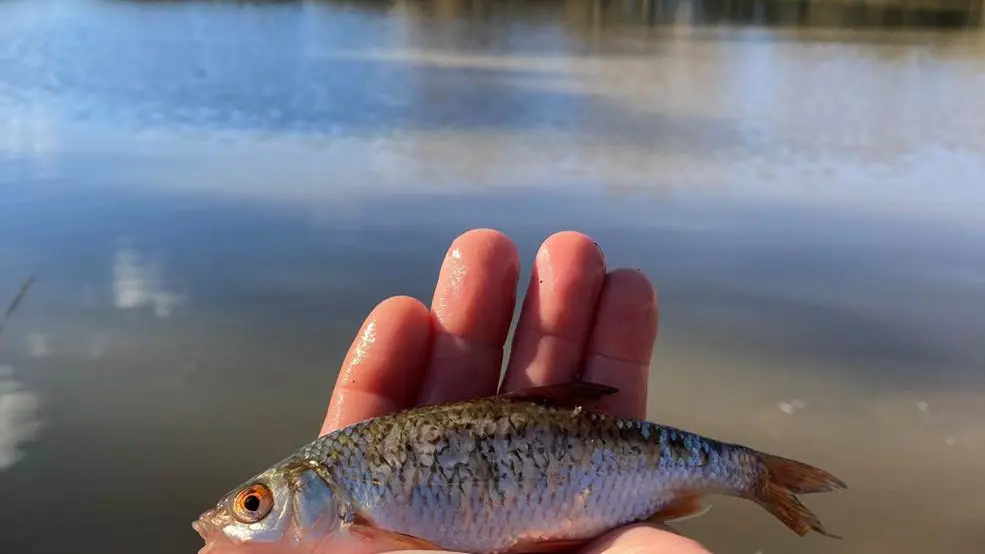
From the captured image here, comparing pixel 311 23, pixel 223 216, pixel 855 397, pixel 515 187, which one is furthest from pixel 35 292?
pixel 311 23

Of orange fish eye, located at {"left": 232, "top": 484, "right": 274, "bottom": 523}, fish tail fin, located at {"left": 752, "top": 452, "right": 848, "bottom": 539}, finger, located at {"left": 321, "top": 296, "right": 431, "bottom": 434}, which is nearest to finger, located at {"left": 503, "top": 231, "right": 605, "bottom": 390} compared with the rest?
A: finger, located at {"left": 321, "top": 296, "right": 431, "bottom": 434}

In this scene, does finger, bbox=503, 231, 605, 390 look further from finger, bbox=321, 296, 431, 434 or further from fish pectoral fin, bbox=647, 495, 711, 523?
fish pectoral fin, bbox=647, 495, 711, 523

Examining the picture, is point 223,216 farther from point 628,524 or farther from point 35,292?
point 628,524

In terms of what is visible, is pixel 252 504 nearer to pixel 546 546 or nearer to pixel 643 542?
pixel 546 546

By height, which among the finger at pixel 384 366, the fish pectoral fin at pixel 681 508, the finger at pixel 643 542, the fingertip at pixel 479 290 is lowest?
the fish pectoral fin at pixel 681 508

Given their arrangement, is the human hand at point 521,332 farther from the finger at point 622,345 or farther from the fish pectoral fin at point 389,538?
the fish pectoral fin at point 389,538

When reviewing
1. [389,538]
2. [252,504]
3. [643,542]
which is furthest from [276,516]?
[643,542]

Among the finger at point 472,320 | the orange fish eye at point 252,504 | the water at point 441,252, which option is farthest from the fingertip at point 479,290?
the water at point 441,252
